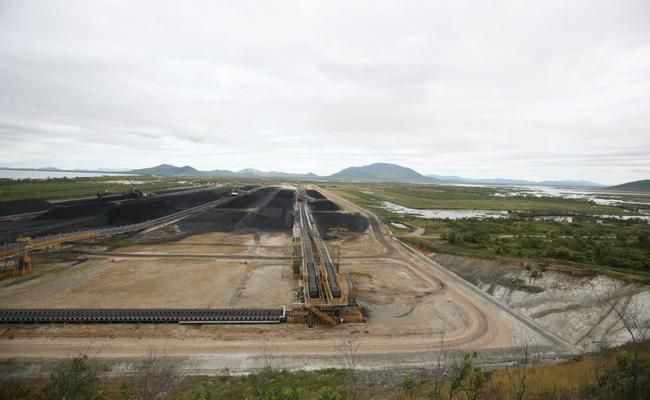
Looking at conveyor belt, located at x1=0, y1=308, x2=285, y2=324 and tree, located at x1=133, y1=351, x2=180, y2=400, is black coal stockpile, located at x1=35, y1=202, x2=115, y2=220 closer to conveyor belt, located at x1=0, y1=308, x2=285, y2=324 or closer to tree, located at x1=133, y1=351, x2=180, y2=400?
conveyor belt, located at x1=0, y1=308, x2=285, y2=324

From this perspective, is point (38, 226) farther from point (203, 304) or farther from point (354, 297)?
point (354, 297)

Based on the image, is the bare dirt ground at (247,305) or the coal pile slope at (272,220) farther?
the coal pile slope at (272,220)

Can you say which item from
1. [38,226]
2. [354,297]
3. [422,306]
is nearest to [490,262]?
[422,306]

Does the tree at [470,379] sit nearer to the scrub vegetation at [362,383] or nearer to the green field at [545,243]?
the scrub vegetation at [362,383]

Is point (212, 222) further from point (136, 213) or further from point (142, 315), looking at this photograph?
point (142, 315)

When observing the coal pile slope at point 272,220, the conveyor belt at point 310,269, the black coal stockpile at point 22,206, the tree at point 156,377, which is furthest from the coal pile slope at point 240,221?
the tree at point 156,377

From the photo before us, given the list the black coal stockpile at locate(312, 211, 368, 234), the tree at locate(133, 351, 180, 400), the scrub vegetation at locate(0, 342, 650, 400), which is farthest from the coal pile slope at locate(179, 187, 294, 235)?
the scrub vegetation at locate(0, 342, 650, 400)
